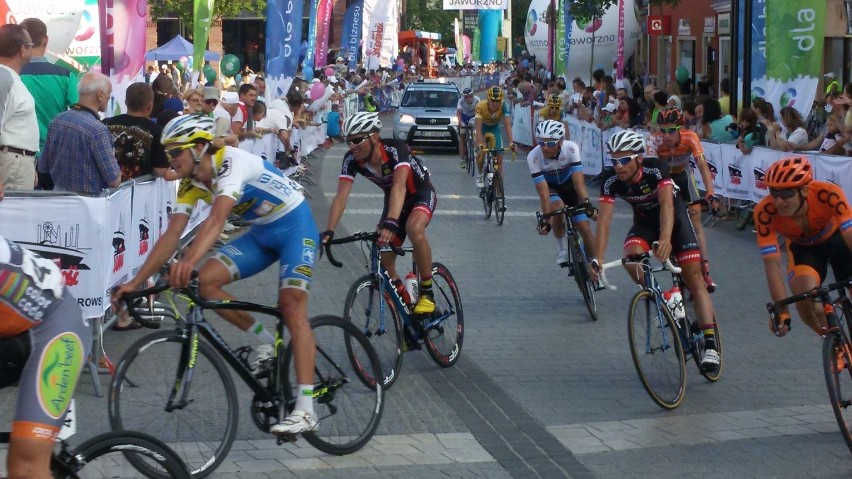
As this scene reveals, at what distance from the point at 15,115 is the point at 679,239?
4.73 m

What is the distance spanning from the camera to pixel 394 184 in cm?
903

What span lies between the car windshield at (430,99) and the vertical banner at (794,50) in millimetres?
16417

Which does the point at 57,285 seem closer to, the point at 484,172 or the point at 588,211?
the point at 588,211

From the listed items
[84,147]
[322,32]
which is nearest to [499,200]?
[84,147]

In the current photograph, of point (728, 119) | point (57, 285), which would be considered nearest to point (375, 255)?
point (57, 285)

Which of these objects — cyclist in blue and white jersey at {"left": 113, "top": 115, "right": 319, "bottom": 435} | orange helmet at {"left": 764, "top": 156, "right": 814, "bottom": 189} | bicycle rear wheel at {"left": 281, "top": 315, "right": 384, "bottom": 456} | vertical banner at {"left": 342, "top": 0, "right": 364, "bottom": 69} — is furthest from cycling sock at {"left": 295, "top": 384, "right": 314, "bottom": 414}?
vertical banner at {"left": 342, "top": 0, "right": 364, "bottom": 69}

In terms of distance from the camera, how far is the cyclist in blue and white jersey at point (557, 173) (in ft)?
40.7

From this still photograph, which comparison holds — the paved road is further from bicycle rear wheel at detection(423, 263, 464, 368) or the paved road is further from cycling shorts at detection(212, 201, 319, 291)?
cycling shorts at detection(212, 201, 319, 291)

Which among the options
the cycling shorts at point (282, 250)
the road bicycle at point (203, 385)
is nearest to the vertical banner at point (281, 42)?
the cycling shorts at point (282, 250)

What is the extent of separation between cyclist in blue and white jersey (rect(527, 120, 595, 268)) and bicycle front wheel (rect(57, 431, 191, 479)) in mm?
7728

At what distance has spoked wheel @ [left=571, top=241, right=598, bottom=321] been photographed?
11.4m

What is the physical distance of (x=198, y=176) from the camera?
657 centimetres

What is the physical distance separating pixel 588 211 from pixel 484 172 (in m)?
7.80

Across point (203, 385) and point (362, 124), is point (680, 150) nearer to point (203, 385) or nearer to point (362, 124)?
point (362, 124)
